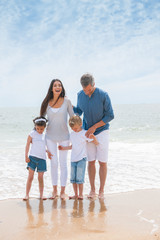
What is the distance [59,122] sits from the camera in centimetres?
374

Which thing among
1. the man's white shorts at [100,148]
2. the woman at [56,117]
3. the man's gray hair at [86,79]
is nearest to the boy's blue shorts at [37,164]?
the woman at [56,117]

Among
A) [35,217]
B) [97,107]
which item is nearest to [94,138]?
[97,107]

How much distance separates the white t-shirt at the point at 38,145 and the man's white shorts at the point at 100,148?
2.36 ft

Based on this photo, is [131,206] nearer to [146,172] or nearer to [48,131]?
[48,131]

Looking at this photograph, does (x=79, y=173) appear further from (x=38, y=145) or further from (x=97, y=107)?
(x=97, y=107)

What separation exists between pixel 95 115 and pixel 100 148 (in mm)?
533

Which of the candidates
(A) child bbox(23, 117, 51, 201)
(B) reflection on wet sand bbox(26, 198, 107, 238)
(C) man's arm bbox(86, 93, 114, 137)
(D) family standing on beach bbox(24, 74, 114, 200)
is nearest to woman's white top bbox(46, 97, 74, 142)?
(D) family standing on beach bbox(24, 74, 114, 200)

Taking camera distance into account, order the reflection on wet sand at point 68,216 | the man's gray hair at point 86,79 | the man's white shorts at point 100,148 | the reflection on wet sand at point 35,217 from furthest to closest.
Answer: the man's white shorts at point 100,148
the man's gray hair at point 86,79
the reflection on wet sand at point 35,217
the reflection on wet sand at point 68,216

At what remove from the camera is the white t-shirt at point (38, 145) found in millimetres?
3747

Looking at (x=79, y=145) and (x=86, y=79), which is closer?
(x=86, y=79)

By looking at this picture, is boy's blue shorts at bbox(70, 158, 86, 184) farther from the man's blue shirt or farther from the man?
the man's blue shirt

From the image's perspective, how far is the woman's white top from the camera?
3744 millimetres

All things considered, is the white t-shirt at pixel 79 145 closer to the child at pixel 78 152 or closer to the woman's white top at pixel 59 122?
the child at pixel 78 152

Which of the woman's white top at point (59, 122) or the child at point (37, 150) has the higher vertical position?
the woman's white top at point (59, 122)
